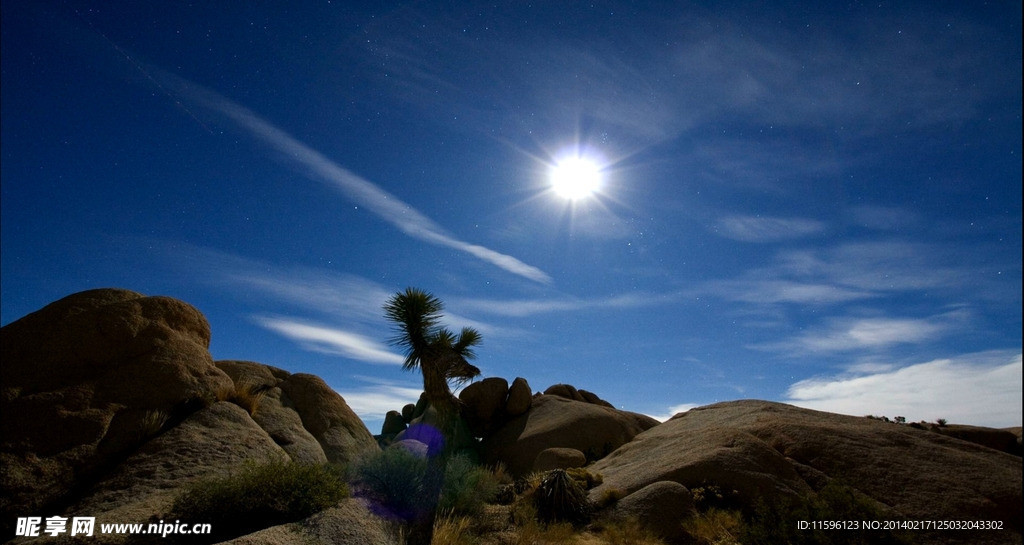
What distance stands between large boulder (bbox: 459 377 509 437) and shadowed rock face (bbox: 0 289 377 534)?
12.0 meters

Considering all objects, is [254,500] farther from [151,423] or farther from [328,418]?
[328,418]

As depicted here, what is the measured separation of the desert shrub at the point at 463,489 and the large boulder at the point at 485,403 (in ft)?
40.2

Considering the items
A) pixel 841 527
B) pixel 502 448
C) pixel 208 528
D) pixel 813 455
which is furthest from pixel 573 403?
pixel 208 528

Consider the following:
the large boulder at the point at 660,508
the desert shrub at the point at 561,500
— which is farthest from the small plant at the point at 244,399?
the large boulder at the point at 660,508

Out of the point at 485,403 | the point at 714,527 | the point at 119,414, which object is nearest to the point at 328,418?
the point at 119,414

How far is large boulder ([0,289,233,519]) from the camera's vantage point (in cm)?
958

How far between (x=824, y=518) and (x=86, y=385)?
14.8m

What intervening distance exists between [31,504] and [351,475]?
17.9 feet

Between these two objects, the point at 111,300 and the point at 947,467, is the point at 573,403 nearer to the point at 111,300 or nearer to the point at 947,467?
the point at 947,467

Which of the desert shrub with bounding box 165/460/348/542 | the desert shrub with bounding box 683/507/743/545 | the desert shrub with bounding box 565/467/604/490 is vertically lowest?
the desert shrub with bounding box 683/507/743/545

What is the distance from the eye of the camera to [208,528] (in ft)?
24.5

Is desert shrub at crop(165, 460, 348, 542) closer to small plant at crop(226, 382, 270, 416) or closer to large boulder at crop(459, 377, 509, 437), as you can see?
small plant at crop(226, 382, 270, 416)

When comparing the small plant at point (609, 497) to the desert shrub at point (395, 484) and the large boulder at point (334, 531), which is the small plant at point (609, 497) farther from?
the large boulder at point (334, 531)

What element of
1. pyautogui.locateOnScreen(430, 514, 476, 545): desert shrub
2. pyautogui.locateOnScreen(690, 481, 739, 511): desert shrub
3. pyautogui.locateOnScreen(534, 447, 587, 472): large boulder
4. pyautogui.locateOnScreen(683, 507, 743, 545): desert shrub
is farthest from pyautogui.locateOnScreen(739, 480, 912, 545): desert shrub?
pyautogui.locateOnScreen(534, 447, 587, 472): large boulder
